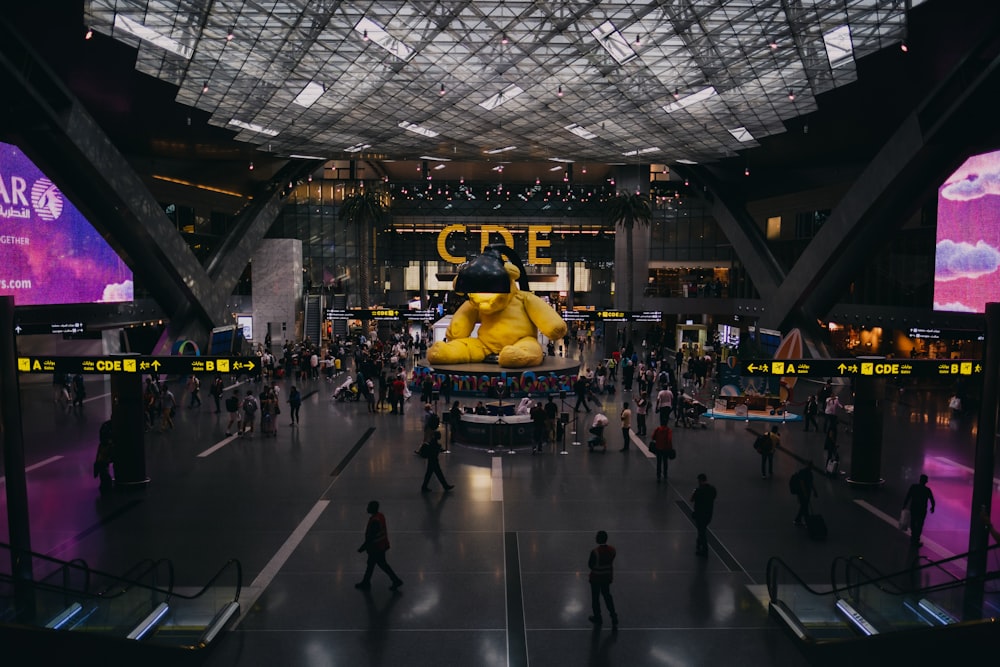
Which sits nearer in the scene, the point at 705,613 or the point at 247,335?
the point at 705,613

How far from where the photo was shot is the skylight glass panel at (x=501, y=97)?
91.1 feet

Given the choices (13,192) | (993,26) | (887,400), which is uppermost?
(993,26)

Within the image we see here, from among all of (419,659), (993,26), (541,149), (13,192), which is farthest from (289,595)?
(541,149)

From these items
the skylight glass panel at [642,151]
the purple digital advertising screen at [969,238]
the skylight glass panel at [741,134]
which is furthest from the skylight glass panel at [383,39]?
the purple digital advertising screen at [969,238]

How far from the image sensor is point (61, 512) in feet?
43.2

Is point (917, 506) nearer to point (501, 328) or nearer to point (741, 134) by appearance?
point (501, 328)

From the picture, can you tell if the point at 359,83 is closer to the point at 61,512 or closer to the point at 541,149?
the point at 541,149

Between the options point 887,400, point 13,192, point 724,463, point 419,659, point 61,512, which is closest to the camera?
point 419,659

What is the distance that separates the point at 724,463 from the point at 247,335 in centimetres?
3491

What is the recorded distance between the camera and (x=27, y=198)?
2756 cm

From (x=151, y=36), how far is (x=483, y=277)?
12.9m

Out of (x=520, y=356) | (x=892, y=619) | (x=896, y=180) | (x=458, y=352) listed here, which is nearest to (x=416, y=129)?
(x=458, y=352)

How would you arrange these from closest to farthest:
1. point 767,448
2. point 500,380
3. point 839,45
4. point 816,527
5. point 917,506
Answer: point 917,506 < point 816,527 < point 767,448 < point 839,45 < point 500,380

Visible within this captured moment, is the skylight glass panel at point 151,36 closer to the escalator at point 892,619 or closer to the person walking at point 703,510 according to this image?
the person walking at point 703,510
